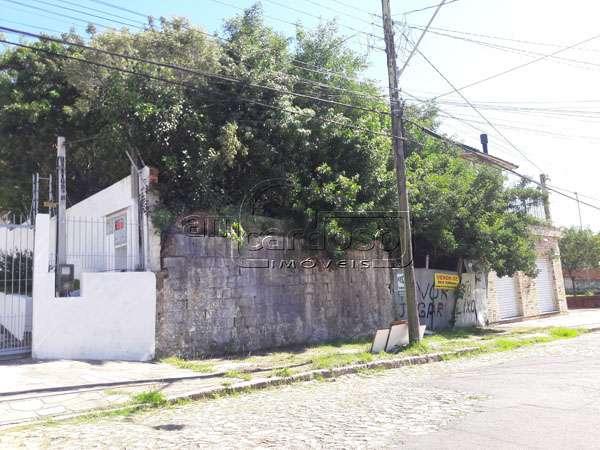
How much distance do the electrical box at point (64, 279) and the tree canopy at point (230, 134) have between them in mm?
2326

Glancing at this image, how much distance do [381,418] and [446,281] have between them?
1133 cm

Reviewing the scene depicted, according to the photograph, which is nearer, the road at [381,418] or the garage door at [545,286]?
the road at [381,418]

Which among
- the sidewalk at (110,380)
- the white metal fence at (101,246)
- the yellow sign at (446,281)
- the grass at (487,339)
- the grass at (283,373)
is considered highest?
the white metal fence at (101,246)

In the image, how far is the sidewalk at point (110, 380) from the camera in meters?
6.93

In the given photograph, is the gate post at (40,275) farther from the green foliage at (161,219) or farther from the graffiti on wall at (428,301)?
the graffiti on wall at (428,301)

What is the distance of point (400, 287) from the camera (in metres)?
15.2

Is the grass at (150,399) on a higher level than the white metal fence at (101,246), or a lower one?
lower

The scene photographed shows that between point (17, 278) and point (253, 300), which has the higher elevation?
point (17, 278)

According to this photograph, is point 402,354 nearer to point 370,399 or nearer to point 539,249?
point 370,399

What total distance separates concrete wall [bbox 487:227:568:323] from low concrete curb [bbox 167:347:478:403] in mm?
7643

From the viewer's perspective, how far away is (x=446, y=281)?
16.5 meters

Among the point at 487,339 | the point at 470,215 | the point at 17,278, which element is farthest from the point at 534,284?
the point at 17,278

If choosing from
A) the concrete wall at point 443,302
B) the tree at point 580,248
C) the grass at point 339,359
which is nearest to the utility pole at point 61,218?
the grass at point 339,359

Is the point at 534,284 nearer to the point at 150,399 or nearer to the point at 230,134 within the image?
the point at 230,134
